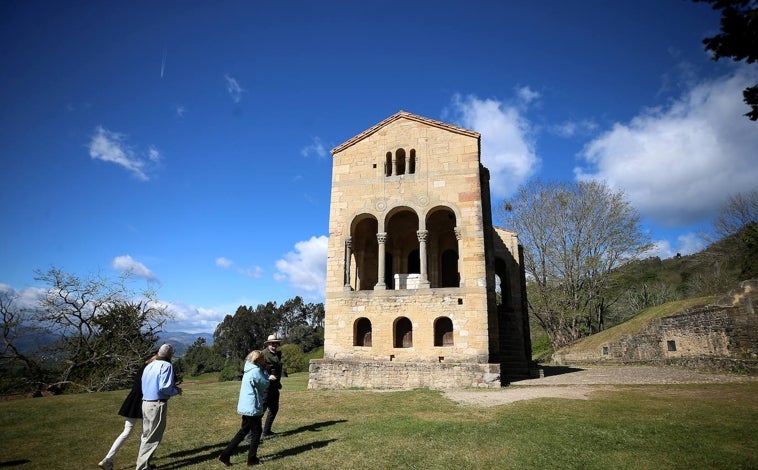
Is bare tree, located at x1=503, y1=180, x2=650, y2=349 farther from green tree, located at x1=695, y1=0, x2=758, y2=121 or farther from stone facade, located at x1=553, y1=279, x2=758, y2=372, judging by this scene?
green tree, located at x1=695, y1=0, x2=758, y2=121

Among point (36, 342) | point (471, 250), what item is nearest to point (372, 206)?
point (471, 250)

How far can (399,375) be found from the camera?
14.5 meters

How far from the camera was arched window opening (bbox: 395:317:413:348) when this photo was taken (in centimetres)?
1653

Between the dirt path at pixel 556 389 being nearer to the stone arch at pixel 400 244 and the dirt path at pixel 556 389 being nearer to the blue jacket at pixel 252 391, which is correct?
the blue jacket at pixel 252 391

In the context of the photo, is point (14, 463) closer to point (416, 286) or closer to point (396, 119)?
point (416, 286)

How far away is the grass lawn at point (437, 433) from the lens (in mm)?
5853

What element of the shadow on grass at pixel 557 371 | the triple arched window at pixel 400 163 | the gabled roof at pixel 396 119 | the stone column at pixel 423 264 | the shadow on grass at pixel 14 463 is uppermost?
the gabled roof at pixel 396 119

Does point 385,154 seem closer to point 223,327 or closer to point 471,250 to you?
point 471,250

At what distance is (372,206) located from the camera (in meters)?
17.6

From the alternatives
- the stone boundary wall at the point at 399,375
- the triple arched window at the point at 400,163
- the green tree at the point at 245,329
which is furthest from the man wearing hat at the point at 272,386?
the green tree at the point at 245,329

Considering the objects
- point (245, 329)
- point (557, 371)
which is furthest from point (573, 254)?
point (245, 329)

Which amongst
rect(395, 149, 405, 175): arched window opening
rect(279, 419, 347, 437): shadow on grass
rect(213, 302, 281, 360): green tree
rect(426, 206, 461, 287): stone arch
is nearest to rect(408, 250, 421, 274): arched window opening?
rect(426, 206, 461, 287): stone arch

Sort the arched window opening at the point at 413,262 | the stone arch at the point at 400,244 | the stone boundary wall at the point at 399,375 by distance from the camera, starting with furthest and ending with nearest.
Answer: the arched window opening at the point at 413,262 → the stone arch at the point at 400,244 → the stone boundary wall at the point at 399,375

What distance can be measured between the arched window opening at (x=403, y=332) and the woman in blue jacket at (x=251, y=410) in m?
10.7
